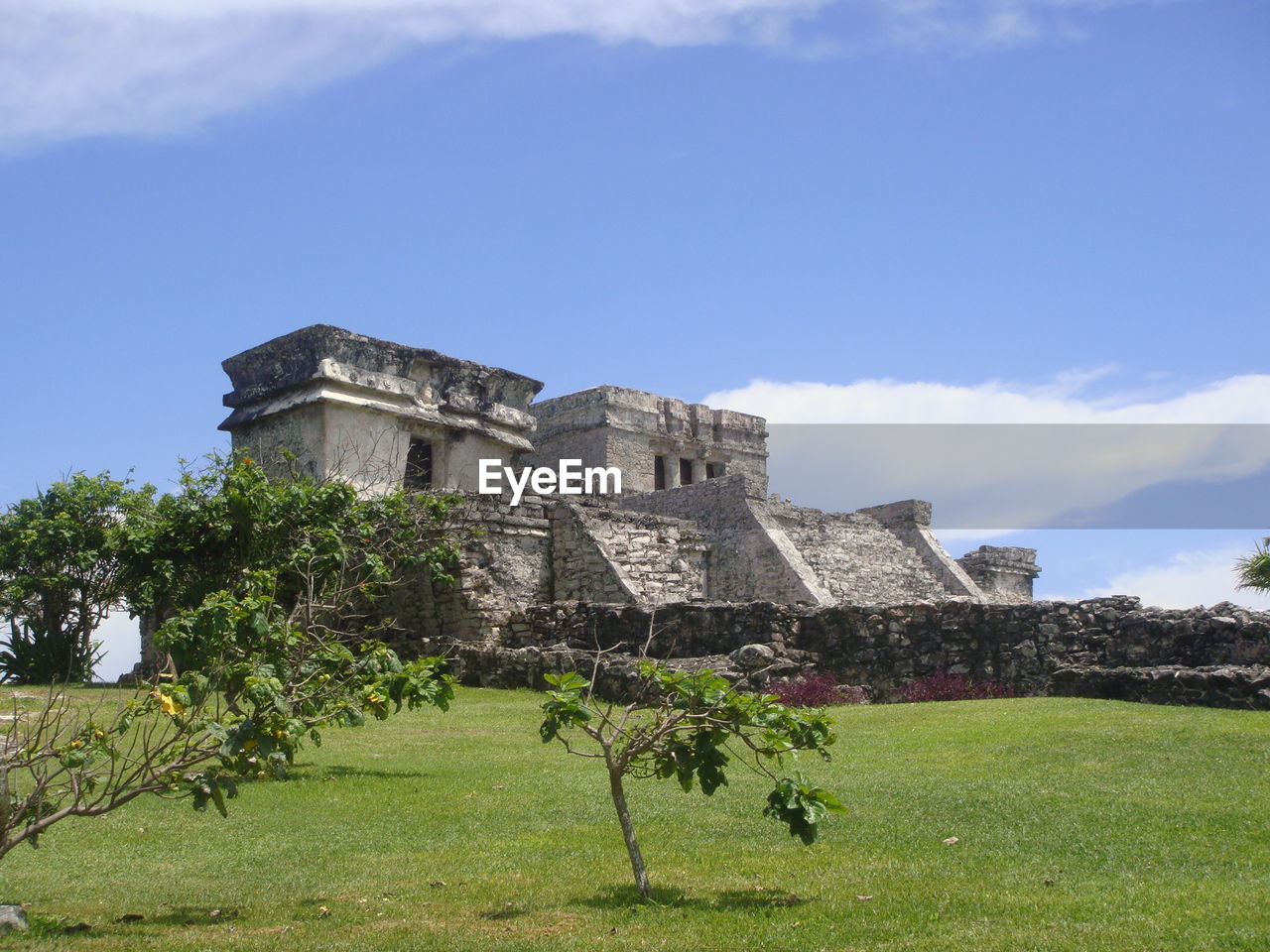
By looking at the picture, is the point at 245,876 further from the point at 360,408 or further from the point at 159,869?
the point at 360,408

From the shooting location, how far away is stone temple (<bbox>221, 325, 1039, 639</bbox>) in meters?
16.4

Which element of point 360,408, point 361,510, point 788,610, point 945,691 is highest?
point 360,408

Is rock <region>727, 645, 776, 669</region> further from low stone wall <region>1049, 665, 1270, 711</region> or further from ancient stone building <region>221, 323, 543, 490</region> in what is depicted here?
ancient stone building <region>221, 323, 543, 490</region>

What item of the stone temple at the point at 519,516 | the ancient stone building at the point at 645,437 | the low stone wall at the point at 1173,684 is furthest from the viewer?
the ancient stone building at the point at 645,437

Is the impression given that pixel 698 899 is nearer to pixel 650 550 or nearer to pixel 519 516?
pixel 519 516

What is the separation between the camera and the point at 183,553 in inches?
540

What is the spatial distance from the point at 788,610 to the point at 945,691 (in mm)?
1833

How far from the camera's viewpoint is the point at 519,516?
54.6 ft

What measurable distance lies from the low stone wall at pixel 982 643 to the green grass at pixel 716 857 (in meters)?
2.32

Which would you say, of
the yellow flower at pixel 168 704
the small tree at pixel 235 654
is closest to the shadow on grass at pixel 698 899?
the small tree at pixel 235 654

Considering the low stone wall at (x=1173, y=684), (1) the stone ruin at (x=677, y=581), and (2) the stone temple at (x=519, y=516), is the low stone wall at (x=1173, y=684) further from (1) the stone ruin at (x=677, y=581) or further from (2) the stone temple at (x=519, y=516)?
(2) the stone temple at (x=519, y=516)

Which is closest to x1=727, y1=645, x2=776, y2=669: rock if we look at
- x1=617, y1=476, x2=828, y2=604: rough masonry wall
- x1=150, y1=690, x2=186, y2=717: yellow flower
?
x1=617, y1=476, x2=828, y2=604: rough masonry wall

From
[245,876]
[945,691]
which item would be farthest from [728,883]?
[945,691]

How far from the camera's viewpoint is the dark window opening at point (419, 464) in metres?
19.6
